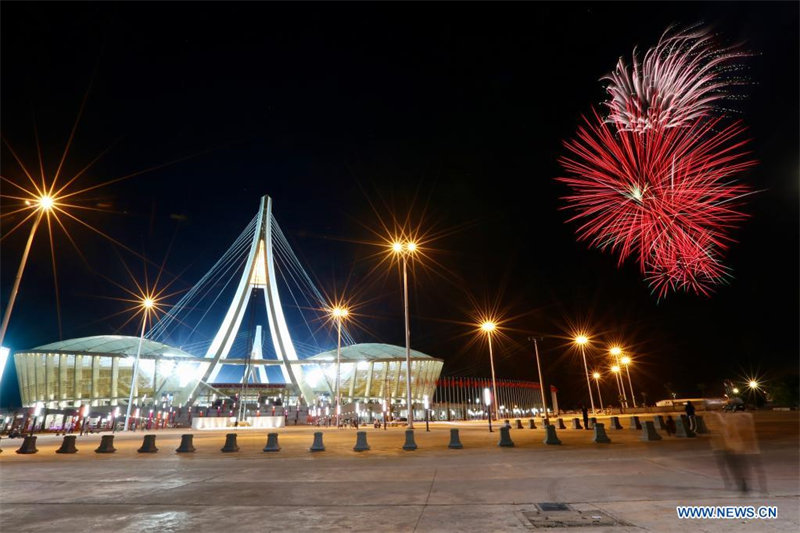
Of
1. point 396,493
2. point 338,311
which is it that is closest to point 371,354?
point 338,311

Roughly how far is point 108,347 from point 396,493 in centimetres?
10314

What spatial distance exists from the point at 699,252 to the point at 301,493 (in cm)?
1821

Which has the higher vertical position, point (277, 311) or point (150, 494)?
point (277, 311)

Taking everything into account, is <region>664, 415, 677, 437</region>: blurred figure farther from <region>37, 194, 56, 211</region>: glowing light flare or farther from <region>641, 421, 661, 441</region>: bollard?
<region>37, 194, 56, 211</region>: glowing light flare

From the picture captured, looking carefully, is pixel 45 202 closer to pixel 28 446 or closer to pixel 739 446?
pixel 28 446

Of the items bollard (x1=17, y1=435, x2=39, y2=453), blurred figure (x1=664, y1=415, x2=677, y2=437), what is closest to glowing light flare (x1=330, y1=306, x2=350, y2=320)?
bollard (x1=17, y1=435, x2=39, y2=453)

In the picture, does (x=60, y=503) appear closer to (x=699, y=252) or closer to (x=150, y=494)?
(x=150, y=494)

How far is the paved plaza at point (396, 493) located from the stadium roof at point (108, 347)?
287 ft

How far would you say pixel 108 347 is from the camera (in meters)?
90.2

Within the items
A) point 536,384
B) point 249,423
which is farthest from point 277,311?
Answer: point 536,384

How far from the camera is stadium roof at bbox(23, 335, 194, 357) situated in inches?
3354

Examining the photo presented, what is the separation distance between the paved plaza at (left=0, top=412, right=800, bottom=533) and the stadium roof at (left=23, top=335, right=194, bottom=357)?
87619 millimetres

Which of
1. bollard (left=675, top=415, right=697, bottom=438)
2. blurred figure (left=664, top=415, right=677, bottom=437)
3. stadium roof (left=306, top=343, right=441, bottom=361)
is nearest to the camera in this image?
bollard (left=675, top=415, right=697, bottom=438)

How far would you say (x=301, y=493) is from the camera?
28.1 ft
